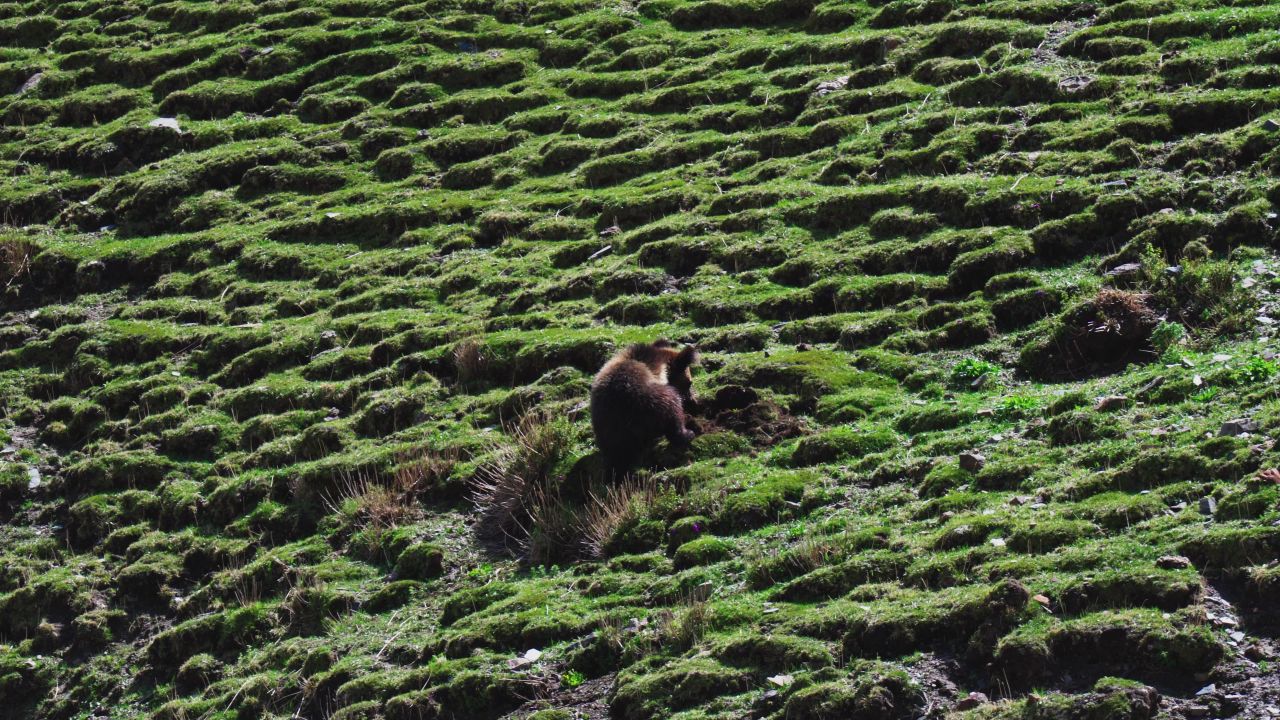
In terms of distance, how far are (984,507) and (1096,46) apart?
13712mm

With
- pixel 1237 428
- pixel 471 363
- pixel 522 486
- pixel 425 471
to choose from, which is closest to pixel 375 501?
pixel 425 471

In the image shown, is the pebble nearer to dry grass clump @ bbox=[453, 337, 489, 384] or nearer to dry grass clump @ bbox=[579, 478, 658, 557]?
dry grass clump @ bbox=[453, 337, 489, 384]

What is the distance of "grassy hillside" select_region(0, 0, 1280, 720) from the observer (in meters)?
10.8

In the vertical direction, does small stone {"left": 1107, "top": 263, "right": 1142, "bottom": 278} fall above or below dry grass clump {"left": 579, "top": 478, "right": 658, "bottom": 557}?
above

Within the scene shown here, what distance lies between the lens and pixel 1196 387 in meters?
13.1

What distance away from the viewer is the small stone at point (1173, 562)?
1002cm

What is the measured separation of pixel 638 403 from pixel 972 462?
374cm

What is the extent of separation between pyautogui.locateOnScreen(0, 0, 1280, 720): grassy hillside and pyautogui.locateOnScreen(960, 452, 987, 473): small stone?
301 millimetres

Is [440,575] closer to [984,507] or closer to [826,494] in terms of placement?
[826,494]

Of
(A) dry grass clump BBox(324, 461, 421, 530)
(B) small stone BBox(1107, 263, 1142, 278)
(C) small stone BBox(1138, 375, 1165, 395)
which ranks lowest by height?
(A) dry grass clump BBox(324, 461, 421, 530)

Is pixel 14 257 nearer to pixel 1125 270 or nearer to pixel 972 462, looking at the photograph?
pixel 972 462

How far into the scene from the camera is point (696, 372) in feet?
54.6

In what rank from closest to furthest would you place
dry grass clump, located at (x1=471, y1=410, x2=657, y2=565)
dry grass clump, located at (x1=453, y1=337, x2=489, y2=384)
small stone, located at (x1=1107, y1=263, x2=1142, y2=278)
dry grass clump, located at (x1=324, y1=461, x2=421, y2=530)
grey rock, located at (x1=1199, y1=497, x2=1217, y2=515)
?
grey rock, located at (x1=1199, y1=497, x2=1217, y2=515), dry grass clump, located at (x1=471, y1=410, x2=657, y2=565), dry grass clump, located at (x1=324, y1=461, x2=421, y2=530), small stone, located at (x1=1107, y1=263, x2=1142, y2=278), dry grass clump, located at (x1=453, y1=337, x2=489, y2=384)

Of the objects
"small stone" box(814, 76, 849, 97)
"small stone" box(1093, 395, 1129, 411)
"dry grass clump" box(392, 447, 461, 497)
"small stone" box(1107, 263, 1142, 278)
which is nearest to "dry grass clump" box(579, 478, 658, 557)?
"dry grass clump" box(392, 447, 461, 497)
